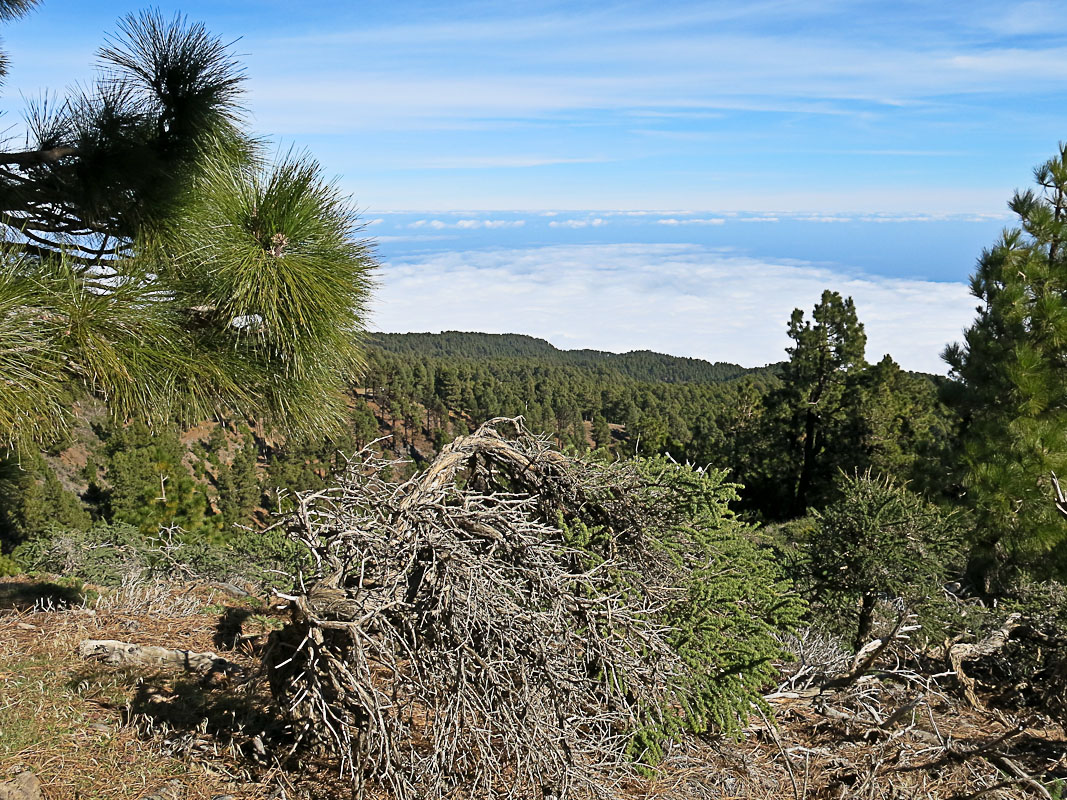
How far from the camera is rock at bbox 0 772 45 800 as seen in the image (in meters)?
2.80

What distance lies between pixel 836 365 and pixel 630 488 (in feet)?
71.5

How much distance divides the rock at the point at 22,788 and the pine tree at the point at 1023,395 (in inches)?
394

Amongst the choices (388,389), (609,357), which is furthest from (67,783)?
(609,357)

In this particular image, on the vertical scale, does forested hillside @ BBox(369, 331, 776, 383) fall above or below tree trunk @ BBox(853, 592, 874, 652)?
above

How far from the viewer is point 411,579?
3.06m

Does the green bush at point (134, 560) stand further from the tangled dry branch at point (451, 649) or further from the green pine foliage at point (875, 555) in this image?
the green pine foliage at point (875, 555)

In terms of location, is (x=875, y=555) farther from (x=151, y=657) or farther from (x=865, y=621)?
(x=151, y=657)

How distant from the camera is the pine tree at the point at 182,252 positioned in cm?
353

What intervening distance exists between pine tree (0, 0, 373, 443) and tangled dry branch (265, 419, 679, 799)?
1.10m

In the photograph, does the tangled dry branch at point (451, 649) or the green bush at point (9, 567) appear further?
the green bush at point (9, 567)

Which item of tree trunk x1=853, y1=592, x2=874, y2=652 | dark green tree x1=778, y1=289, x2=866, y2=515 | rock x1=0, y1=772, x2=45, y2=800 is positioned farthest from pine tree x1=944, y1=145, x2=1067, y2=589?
dark green tree x1=778, y1=289, x2=866, y2=515

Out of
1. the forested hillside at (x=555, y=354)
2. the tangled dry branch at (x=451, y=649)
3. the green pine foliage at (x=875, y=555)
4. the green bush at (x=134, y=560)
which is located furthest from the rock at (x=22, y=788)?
the forested hillside at (x=555, y=354)

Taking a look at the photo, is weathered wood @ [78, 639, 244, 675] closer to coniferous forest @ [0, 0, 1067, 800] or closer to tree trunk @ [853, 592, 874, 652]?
coniferous forest @ [0, 0, 1067, 800]

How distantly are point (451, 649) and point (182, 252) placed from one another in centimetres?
251
